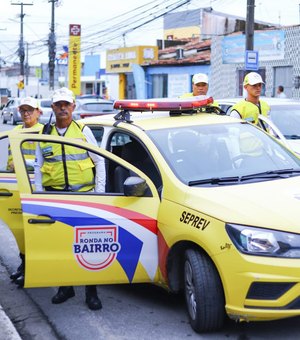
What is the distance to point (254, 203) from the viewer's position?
424 cm

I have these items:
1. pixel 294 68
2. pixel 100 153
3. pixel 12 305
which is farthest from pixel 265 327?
pixel 294 68

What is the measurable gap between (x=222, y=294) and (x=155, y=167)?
123cm

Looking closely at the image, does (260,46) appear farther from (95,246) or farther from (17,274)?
(95,246)

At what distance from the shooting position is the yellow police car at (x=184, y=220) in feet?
13.1

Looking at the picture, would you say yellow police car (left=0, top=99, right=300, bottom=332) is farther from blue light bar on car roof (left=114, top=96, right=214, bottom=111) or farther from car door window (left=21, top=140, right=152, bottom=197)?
car door window (left=21, top=140, right=152, bottom=197)

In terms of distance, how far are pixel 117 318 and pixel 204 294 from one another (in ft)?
3.16

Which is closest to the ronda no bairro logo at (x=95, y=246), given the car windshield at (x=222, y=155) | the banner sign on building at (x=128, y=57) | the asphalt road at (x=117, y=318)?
the asphalt road at (x=117, y=318)

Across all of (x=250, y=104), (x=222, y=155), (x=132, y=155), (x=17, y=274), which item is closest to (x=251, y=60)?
(x=250, y=104)

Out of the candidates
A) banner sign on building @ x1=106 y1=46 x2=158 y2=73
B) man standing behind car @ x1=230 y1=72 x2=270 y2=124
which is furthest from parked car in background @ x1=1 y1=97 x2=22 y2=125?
man standing behind car @ x1=230 y1=72 x2=270 y2=124

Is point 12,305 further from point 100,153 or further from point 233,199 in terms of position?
point 233,199

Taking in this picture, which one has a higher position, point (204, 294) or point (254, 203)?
point (254, 203)

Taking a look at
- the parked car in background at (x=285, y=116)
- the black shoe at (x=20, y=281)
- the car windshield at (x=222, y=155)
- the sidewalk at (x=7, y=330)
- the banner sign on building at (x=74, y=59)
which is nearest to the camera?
the sidewalk at (x=7, y=330)

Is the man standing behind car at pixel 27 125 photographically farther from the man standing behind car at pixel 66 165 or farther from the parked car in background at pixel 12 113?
the parked car in background at pixel 12 113

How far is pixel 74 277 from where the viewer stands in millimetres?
4613
